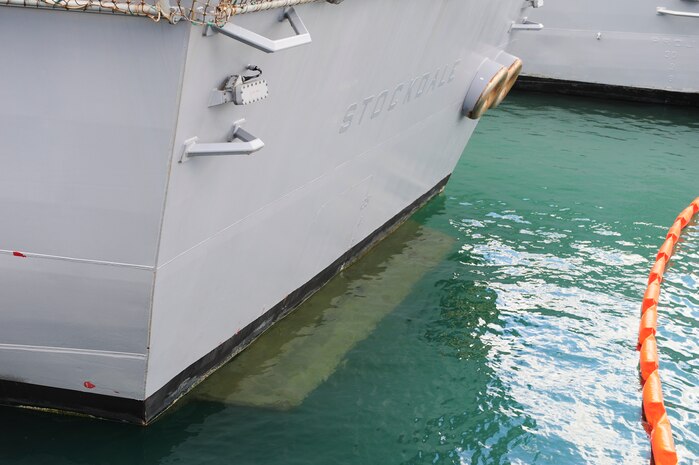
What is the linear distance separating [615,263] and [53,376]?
497 cm

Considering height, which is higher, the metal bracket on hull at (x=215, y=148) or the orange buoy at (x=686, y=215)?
the metal bracket on hull at (x=215, y=148)

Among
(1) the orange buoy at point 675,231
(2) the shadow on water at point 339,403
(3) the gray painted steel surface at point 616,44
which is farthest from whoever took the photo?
(3) the gray painted steel surface at point 616,44

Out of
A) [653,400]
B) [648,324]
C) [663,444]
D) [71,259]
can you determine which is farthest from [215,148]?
[648,324]

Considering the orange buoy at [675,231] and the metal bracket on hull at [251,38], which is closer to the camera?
the metal bracket on hull at [251,38]

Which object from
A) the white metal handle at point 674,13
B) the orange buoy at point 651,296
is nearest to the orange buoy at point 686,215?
the orange buoy at point 651,296

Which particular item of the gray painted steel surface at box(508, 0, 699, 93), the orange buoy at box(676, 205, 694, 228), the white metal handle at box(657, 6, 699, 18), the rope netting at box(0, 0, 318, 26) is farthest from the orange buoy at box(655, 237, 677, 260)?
the white metal handle at box(657, 6, 699, 18)

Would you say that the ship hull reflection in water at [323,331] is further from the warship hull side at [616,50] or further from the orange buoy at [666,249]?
the warship hull side at [616,50]

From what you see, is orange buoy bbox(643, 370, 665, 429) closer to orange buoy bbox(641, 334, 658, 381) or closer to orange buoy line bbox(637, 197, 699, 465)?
orange buoy line bbox(637, 197, 699, 465)

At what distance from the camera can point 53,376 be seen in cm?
437

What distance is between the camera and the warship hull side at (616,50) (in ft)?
46.4

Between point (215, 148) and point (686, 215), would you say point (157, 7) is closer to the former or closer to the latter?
point (215, 148)

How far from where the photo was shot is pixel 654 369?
556 cm

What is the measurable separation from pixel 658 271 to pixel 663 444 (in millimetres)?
2715

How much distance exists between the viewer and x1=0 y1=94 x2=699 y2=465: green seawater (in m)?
4.62
